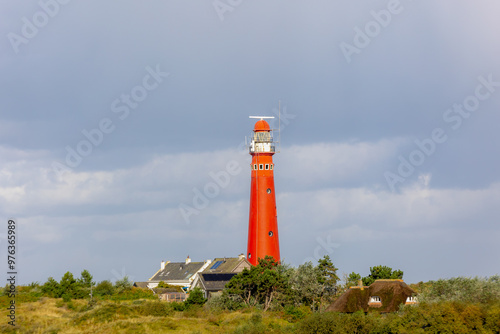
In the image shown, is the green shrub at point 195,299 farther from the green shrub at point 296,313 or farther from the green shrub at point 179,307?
the green shrub at point 296,313

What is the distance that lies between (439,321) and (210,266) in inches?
2195

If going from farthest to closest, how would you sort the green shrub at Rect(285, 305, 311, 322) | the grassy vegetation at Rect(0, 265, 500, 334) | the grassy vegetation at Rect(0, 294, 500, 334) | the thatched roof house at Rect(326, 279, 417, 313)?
the green shrub at Rect(285, 305, 311, 322)
the thatched roof house at Rect(326, 279, 417, 313)
the grassy vegetation at Rect(0, 265, 500, 334)
the grassy vegetation at Rect(0, 294, 500, 334)

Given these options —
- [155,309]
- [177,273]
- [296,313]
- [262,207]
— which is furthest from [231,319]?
[177,273]

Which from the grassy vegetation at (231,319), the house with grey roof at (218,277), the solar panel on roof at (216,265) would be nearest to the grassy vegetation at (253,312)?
the grassy vegetation at (231,319)

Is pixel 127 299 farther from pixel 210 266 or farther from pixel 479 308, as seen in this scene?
pixel 479 308

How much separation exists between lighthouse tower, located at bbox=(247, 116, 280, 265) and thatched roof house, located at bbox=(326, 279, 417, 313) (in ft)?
45.6

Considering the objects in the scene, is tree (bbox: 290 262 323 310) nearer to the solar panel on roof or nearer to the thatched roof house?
the thatched roof house

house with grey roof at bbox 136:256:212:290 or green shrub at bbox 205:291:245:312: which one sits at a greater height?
house with grey roof at bbox 136:256:212:290

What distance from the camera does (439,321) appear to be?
57.3 meters

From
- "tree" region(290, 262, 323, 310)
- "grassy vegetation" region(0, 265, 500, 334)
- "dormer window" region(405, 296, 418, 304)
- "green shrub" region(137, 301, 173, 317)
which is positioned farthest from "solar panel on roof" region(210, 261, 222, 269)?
"dormer window" region(405, 296, 418, 304)

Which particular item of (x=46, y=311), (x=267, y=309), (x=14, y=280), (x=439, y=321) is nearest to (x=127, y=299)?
(x=46, y=311)

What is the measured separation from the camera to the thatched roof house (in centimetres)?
7069

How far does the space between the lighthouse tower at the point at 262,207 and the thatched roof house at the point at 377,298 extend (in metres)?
13.9

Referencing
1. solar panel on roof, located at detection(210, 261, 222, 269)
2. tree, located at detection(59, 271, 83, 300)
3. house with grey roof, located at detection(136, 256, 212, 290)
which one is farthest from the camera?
house with grey roof, located at detection(136, 256, 212, 290)
